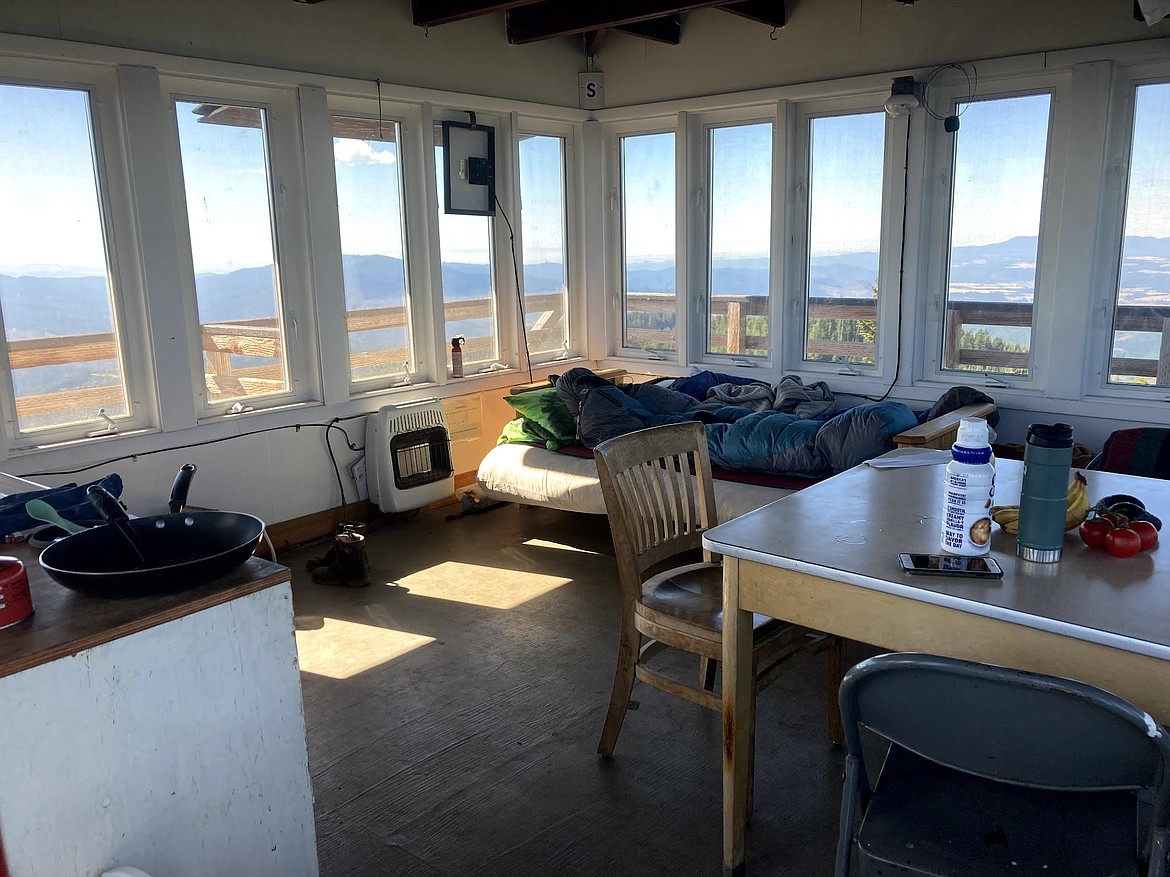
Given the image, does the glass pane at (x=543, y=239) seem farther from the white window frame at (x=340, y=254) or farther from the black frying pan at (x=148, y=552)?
the black frying pan at (x=148, y=552)

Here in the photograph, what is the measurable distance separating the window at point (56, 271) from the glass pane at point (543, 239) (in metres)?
2.47

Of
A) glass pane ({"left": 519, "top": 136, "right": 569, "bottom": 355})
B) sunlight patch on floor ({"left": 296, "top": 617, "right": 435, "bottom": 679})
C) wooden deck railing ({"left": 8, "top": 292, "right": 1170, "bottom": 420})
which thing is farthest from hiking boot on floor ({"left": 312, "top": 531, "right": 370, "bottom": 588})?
glass pane ({"left": 519, "top": 136, "right": 569, "bottom": 355})

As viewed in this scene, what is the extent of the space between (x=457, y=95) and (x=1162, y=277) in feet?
12.0

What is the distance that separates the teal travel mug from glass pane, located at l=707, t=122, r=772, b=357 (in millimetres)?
3815

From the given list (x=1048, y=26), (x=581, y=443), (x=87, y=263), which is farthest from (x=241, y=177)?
(x=1048, y=26)

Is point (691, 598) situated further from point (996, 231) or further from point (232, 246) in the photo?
point (996, 231)

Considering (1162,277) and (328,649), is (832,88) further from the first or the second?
(328,649)

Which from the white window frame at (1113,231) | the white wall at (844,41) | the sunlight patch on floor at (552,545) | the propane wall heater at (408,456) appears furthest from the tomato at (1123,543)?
the propane wall heater at (408,456)

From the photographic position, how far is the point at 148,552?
6.09ft

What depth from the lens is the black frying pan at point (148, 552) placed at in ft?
5.28

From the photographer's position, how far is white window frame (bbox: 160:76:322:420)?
4.08 metres

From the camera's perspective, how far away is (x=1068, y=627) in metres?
1.50

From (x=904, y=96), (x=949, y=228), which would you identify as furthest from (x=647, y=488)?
(x=949, y=228)

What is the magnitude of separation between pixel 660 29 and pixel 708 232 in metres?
1.19
